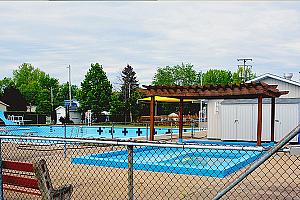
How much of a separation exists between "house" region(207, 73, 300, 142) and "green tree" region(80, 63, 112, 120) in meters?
28.7

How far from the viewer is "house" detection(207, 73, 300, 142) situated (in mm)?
18125

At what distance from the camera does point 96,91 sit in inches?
1900

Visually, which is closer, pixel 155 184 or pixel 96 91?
pixel 155 184

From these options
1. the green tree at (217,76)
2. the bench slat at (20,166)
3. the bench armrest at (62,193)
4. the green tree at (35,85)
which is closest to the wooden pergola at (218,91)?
the bench armrest at (62,193)

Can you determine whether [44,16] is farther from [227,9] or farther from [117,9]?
[227,9]

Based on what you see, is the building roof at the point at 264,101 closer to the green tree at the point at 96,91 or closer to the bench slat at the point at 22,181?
the bench slat at the point at 22,181

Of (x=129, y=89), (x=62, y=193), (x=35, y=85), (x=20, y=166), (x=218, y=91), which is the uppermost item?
(x=35, y=85)

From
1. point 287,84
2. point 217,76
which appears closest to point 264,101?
point 287,84

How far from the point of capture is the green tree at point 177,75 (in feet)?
238

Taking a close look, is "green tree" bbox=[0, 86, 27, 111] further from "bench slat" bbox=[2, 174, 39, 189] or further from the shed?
"bench slat" bbox=[2, 174, 39, 189]

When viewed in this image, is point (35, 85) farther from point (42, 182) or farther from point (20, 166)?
point (42, 182)

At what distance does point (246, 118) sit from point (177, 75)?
56.9 m

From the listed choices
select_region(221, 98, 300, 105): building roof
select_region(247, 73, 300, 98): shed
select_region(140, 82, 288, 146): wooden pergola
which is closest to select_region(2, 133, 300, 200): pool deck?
select_region(140, 82, 288, 146): wooden pergola

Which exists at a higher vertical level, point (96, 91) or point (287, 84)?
point (96, 91)
